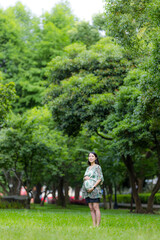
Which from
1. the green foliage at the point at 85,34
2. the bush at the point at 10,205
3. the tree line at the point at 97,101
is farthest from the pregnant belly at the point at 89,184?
the green foliage at the point at 85,34

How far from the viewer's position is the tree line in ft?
36.3

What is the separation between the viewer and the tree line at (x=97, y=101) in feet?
36.3

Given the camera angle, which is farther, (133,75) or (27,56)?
(27,56)

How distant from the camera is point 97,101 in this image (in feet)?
55.7

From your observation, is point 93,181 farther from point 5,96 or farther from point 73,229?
point 5,96

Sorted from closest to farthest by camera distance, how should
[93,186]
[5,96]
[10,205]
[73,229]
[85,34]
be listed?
[73,229], [93,186], [5,96], [10,205], [85,34]

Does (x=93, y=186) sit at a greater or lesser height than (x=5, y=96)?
lesser

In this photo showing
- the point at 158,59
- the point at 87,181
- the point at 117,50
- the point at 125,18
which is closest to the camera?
the point at 87,181

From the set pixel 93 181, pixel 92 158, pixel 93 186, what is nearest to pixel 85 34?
pixel 92 158

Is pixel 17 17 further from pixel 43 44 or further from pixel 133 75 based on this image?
pixel 133 75

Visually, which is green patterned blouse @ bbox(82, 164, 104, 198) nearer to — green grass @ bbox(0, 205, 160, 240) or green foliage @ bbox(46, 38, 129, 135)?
green grass @ bbox(0, 205, 160, 240)

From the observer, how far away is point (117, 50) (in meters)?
19.0

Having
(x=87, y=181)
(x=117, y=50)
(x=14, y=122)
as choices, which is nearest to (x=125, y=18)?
(x=87, y=181)

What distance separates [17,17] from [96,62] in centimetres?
Answer: 2145
